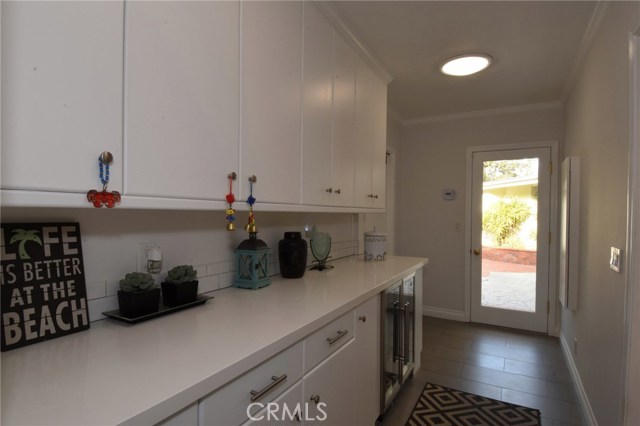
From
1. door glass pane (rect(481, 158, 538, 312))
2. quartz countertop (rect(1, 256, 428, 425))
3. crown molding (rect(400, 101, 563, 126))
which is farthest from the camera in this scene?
door glass pane (rect(481, 158, 538, 312))

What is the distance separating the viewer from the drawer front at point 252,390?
2.61 ft

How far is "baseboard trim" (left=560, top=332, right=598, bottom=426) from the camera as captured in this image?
1.94 m

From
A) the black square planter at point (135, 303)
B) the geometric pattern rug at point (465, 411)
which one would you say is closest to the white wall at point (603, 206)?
the geometric pattern rug at point (465, 411)

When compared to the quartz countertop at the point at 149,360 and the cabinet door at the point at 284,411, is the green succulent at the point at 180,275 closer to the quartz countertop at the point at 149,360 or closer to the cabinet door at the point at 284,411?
the quartz countertop at the point at 149,360

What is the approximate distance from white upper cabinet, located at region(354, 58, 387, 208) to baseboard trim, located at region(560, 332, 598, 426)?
71.9 inches

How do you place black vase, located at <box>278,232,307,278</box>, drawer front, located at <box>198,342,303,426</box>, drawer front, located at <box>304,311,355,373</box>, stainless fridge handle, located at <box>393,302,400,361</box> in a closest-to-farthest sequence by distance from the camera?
drawer front, located at <box>198,342,303,426</box> → drawer front, located at <box>304,311,355,373</box> → black vase, located at <box>278,232,307,278</box> → stainless fridge handle, located at <box>393,302,400,361</box>

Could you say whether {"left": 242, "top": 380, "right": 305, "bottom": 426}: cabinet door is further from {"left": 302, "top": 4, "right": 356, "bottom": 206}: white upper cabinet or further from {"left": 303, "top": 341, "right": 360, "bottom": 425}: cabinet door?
{"left": 302, "top": 4, "right": 356, "bottom": 206}: white upper cabinet

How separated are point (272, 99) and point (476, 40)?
1636 mm

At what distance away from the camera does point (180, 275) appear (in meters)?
1.24

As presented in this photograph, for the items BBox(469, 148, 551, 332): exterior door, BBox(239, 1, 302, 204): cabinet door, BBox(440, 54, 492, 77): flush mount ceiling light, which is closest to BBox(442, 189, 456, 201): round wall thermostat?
BBox(469, 148, 551, 332): exterior door

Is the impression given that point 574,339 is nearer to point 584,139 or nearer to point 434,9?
point 584,139

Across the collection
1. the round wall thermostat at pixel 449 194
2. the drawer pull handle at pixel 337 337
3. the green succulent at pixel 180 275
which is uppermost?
the round wall thermostat at pixel 449 194

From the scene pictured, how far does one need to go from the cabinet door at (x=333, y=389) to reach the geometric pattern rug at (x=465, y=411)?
80cm

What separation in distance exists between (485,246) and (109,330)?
3.77m
